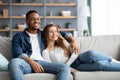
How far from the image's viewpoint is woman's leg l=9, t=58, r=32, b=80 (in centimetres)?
265

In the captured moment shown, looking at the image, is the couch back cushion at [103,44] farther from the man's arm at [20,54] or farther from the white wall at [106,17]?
the white wall at [106,17]

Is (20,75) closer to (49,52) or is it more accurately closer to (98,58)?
(49,52)

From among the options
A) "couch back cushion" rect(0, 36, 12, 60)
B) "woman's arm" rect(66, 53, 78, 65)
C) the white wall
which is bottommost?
"woman's arm" rect(66, 53, 78, 65)

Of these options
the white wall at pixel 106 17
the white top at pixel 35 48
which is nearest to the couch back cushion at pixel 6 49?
the white top at pixel 35 48

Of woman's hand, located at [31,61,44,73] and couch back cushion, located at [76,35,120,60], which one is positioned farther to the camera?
couch back cushion, located at [76,35,120,60]

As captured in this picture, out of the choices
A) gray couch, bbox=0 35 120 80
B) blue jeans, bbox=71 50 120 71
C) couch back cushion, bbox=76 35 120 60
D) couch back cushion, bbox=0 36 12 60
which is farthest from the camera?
couch back cushion, bbox=76 35 120 60

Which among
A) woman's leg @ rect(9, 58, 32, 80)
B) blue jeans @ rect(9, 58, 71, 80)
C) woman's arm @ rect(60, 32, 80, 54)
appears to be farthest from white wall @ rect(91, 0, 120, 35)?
woman's leg @ rect(9, 58, 32, 80)

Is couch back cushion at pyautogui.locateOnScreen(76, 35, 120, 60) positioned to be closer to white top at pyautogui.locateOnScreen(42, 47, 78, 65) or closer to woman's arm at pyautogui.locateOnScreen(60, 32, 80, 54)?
woman's arm at pyautogui.locateOnScreen(60, 32, 80, 54)

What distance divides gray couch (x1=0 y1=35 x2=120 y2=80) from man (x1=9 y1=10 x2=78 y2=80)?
100 millimetres

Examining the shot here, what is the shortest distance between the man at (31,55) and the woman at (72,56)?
93mm

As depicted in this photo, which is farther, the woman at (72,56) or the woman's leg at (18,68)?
the woman at (72,56)

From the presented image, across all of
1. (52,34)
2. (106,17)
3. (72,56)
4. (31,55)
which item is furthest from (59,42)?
(106,17)

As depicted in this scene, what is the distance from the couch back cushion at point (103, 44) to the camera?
11.7 feet

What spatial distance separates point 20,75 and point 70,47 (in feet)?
2.67
